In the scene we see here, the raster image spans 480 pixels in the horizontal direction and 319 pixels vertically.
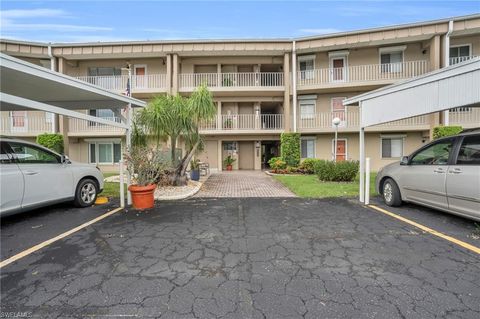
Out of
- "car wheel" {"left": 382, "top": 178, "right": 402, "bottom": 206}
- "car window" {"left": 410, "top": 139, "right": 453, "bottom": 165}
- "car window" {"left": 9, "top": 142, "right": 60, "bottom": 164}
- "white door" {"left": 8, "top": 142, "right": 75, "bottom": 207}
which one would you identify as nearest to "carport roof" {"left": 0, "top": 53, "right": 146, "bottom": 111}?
"car window" {"left": 9, "top": 142, "right": 60, "bottom": 164}

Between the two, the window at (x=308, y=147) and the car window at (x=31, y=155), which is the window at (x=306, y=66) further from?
the car window at (x=31, y=155)

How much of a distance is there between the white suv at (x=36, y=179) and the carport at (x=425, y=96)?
7498 mm

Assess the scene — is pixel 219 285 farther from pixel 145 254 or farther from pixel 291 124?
pixel 291 124

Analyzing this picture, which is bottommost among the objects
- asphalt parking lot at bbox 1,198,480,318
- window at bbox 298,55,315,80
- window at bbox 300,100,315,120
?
asphalt parking lot at bbox 1,198,480,318

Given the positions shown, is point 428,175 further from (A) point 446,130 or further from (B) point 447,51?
(B) point 447,51

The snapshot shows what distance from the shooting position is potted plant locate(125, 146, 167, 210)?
21.0 ft

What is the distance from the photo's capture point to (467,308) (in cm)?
237

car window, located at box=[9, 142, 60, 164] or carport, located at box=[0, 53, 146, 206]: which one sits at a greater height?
carport, located at box=[0, 53, 146, 206]

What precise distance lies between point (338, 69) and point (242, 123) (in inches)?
289

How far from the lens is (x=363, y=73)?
16.7m

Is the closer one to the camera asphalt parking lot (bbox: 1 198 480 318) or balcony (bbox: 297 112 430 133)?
asphalt parking lot (bbox: 1 198 480 318)

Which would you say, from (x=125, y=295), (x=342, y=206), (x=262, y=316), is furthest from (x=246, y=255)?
(x=342, y=206)

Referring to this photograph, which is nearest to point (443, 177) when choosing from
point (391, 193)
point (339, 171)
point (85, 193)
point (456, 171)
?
point (456, 171)

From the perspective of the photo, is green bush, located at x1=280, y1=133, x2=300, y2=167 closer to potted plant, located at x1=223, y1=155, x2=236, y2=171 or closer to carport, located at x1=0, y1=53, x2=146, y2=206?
potted plant, located at x1=223, y1=155, x2=236, y2=171
